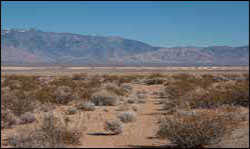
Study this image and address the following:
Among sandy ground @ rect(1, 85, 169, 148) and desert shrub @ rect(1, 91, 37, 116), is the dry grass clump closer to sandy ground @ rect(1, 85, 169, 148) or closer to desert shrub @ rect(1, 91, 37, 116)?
sandy ground @ rect(1, 85, 169, 148)

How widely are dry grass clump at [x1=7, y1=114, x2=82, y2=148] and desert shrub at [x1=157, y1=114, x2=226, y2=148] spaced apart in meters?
2.70

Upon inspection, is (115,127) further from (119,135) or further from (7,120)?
(7,120)

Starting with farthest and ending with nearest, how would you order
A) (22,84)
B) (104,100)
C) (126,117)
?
1. (22,84)
2. (104,100)
3. (126,117)

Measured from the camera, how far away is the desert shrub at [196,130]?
1075 centimetres

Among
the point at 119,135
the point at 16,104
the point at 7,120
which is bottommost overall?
the point at 119,135

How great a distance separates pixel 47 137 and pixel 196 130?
3.72m

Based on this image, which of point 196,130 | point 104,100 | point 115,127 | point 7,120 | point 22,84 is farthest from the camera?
point 22,84

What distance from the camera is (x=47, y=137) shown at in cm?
1079

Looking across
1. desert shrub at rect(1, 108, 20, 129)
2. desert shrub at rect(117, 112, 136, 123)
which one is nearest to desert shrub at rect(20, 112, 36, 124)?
desert shrub at rect(1, 108, 20, 129)

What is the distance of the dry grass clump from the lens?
10.4 metres

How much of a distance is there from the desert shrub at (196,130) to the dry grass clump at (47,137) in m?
2.70

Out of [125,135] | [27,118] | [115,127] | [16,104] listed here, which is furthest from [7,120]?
[125,135]

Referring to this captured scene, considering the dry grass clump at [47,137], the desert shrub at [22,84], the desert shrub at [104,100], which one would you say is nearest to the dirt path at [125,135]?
the dry grass clump at [47,137]

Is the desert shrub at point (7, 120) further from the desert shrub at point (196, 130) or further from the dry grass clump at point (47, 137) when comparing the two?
the desert shrub at point (196, 130)
